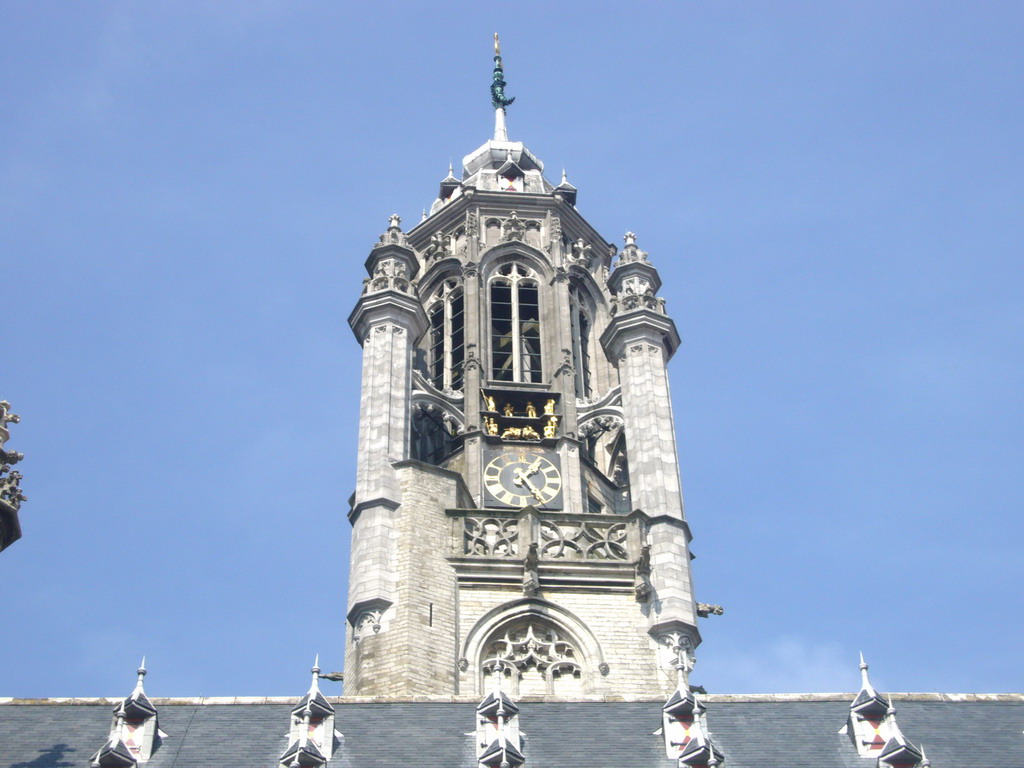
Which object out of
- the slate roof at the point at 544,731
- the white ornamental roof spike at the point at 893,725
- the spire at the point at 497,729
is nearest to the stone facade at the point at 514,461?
the slate roof at the point at 544,731

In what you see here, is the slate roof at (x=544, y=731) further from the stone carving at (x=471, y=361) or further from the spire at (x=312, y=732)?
the stone carving at (x=471, y=361)

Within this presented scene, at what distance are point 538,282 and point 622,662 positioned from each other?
41.2 ft

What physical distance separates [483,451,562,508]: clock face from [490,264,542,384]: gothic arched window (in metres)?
2.51

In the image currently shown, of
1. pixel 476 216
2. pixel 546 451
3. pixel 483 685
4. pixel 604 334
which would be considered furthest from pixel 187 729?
pixel 476 216

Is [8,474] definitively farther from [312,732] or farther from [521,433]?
[521,433]

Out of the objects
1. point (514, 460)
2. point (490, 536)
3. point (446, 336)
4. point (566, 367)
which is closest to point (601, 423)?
point (566, 367)

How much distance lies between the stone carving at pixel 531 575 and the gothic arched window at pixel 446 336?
713 cm

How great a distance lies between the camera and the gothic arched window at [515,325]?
47.2m

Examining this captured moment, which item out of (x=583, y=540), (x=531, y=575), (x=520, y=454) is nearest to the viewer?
(x=531, y=575)

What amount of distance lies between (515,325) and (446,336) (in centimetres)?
172

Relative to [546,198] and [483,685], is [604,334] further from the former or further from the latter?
[483,685]

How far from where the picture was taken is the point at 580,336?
160ft

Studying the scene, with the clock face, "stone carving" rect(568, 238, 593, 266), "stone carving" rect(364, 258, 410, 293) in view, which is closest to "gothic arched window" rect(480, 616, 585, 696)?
the clock face

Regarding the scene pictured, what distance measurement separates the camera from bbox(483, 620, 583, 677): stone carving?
39.2m
